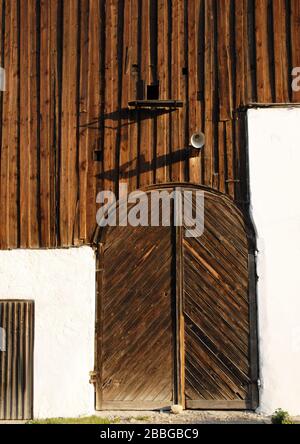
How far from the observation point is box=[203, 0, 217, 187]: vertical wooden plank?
10.7 metres

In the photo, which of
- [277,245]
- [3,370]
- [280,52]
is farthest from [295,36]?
[3,370]

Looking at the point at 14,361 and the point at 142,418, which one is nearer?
the point at 142,418

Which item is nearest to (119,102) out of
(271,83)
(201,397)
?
(271,83)

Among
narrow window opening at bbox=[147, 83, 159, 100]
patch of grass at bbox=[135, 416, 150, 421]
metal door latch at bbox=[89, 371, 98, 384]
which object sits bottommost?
patch of grass at bbox=[135, 416, 150, 421]

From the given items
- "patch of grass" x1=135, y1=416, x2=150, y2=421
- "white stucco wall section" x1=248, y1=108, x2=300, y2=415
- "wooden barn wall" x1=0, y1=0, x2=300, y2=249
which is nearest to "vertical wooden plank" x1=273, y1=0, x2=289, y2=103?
"wooden barn wall" x1=0, y1=0, x2=300, y2=249

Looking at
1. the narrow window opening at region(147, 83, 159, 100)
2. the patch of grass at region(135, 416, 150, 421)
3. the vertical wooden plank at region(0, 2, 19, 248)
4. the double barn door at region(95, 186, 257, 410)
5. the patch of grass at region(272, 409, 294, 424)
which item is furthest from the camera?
the narrow window opening at region(147, 83, 159, 100)

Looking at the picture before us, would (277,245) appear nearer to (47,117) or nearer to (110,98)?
(110,98)

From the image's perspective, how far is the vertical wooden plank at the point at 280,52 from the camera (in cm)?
1075

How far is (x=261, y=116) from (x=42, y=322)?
16.0 feet

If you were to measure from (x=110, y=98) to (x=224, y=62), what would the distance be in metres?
2.00

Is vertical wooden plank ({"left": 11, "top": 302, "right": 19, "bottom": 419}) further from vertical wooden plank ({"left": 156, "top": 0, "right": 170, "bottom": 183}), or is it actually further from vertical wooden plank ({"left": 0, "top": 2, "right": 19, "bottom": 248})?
vertical wooden plank ({"left": 156, "top": 0, "right": 170, "bottom": 183})

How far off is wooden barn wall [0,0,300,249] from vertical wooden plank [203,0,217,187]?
0.06 feet

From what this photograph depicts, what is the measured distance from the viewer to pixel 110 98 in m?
10.9

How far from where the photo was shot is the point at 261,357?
33.4 feet
